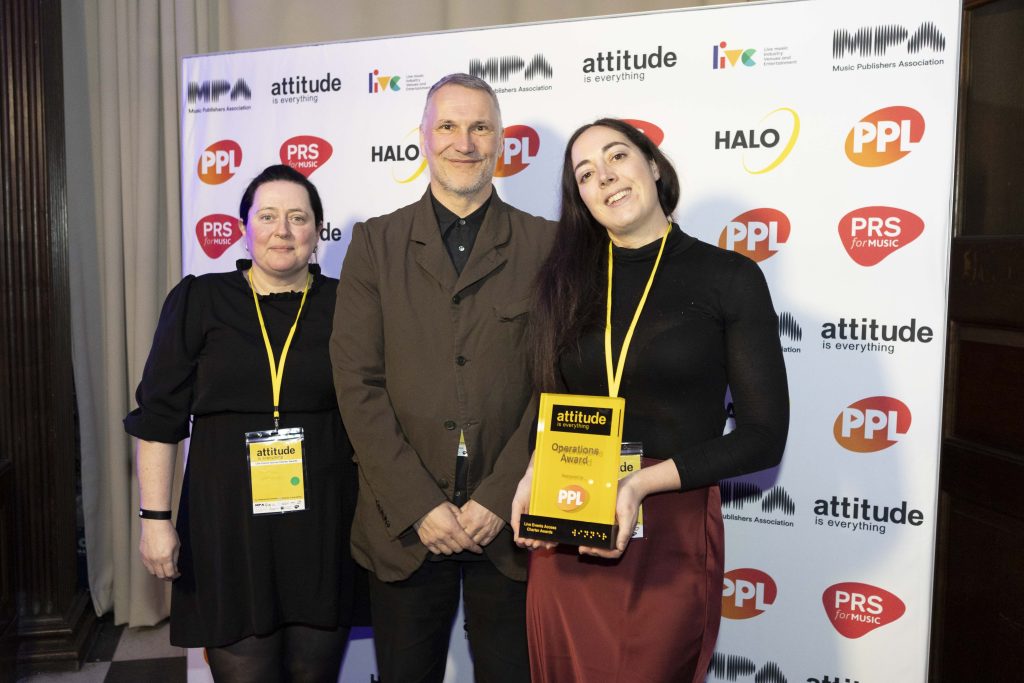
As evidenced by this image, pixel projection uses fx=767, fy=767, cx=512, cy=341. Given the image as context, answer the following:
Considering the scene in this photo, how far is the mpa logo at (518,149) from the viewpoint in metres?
2.51

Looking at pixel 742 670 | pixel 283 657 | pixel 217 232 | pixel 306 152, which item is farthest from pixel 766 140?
pixel 283 657

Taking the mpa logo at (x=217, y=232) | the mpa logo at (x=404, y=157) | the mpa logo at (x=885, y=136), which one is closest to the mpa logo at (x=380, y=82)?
the mpa logo at (x=404, y=157)

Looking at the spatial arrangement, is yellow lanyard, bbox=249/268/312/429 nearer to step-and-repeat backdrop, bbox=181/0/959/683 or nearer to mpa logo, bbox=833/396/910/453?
step-and-repeat backdrop, bbox=181/0/959/683

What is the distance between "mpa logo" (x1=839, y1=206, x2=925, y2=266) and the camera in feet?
7.30

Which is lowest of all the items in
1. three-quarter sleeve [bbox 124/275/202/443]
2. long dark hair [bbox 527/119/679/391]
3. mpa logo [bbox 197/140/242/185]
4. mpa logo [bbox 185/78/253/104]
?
three-quarter sleeve [bbox 124/275/202/443]

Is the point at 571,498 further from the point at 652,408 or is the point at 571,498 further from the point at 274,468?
the point at 274,468

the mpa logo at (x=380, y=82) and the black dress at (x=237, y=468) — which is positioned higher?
the mpa logo at (x=380, y=82)

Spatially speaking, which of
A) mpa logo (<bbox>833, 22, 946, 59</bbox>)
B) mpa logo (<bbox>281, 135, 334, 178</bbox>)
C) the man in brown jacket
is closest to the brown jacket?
the man in brown jacket

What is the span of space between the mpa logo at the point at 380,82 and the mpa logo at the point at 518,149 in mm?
416

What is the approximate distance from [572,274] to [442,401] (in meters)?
0.41

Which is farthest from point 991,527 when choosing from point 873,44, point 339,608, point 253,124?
point 253,124

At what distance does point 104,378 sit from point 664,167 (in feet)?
9.45

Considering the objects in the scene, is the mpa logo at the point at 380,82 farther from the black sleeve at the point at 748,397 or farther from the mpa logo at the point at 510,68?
the black sleeve at the point at 748,397

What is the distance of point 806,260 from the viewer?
2320 mm
